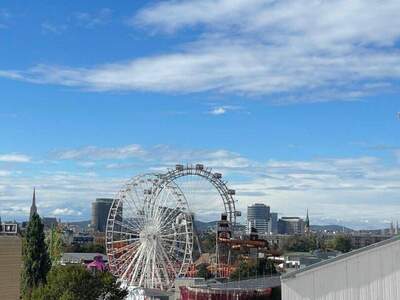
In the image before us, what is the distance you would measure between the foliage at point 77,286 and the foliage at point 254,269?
47.7 meters

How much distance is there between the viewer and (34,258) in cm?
7625

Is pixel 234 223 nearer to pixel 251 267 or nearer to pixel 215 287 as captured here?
pixel 251 267

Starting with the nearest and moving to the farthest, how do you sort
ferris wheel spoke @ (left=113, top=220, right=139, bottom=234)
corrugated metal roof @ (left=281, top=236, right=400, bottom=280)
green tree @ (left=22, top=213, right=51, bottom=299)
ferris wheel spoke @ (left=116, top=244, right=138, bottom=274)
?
corrugated metal roof @ (left=281, top=236, right=400, bottom=280), green tree @ (left=22, top=213, right=51, bottom=299), ferris wheel spoke @ (left=113, top=220, right=139, bottom=234), ferris wheel spoke @ (left=116, top=244, right=138, bottom=274)

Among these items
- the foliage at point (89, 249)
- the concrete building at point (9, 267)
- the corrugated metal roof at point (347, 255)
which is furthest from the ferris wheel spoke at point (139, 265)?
the foliage at point (89, 249)

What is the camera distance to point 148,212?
91562 mm

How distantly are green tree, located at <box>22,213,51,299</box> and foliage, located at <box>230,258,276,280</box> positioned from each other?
3501 cm

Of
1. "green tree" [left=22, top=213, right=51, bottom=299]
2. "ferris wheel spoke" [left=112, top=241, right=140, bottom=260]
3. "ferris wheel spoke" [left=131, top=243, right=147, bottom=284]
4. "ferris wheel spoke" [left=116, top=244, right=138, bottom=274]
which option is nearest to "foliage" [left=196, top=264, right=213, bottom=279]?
"ferris wheel spoke" [left=112, top=241, right=140, bottom=260]

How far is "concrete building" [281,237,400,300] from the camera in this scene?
25.7 metres

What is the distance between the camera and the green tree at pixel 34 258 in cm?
7481

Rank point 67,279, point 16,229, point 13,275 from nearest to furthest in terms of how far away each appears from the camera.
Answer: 1. point 13,275
2. point 67,279
3. point 16,229

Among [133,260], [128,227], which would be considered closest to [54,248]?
[128,227]

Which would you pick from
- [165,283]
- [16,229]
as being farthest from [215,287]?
[165,283]

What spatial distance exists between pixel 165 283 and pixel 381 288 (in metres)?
63.8

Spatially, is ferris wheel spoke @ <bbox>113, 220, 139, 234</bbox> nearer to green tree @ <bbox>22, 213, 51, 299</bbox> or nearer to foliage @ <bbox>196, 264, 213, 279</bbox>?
green tree @ <bbox>22, 213, 51, 299</bbox>
